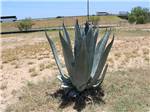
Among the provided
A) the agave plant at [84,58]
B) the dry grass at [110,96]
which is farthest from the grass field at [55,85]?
the agave plant at [84,58]

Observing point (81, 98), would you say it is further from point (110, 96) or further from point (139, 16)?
point (139, 16)

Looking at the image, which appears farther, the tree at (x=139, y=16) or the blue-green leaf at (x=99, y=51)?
the tree at (x=139, y=16)

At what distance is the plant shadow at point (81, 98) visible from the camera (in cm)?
586

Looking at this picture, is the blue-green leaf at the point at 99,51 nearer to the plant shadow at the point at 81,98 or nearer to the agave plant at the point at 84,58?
the agave plant at the point at 84,58

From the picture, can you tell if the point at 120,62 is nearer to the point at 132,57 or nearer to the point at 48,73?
the point at 132,57

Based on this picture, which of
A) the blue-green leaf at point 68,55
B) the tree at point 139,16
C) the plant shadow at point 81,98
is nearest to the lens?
the plant shadow at point 81,98

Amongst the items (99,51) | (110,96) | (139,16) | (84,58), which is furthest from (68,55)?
(139,16)

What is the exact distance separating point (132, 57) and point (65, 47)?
3.50m

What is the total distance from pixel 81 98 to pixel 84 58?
31.4 inches

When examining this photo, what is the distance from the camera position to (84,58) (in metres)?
5.72

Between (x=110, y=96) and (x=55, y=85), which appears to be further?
(x=55, y=85)

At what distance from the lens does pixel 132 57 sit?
9156 mm

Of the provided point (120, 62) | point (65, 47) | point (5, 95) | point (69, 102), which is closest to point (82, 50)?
point (65, 47)

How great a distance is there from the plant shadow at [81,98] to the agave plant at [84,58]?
0.11m
